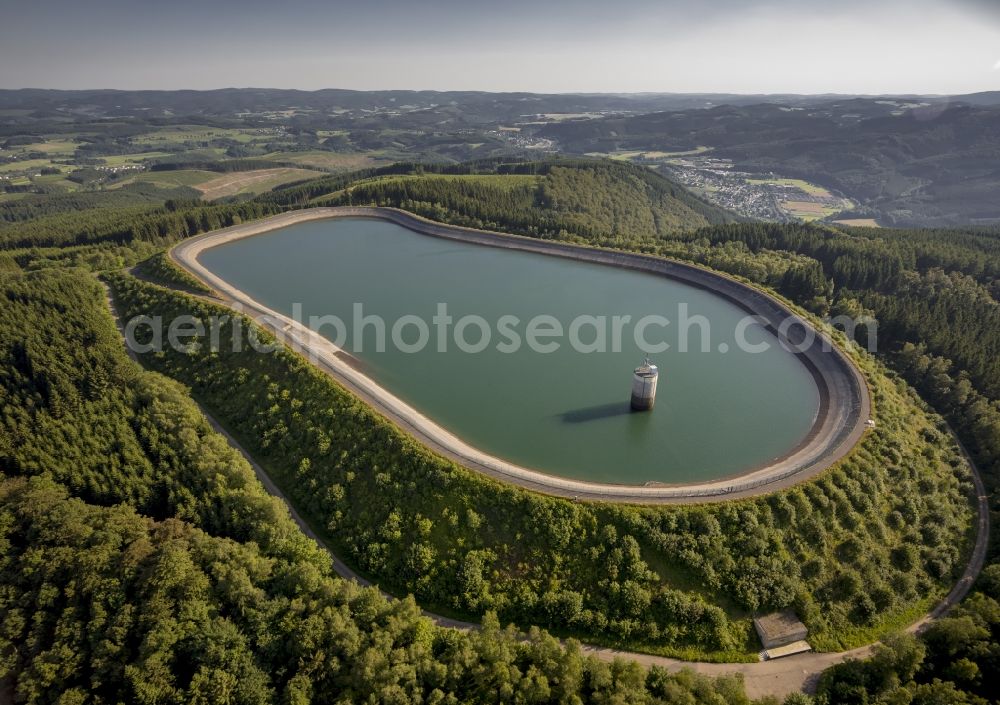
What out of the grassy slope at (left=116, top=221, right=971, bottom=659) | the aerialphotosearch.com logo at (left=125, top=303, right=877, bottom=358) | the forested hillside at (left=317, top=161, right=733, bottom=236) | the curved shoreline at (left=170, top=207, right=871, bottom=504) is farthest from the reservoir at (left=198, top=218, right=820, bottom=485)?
the forested hillside at (left=317, top=161, right=733, bottom=236)

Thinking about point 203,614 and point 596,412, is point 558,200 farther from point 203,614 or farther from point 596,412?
point 203,614

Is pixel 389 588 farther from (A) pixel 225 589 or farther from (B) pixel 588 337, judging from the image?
(B) pixel 588 337

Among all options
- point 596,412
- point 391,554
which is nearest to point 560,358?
point 596,412

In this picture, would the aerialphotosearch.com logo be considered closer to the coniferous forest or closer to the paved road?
the coniferous forest

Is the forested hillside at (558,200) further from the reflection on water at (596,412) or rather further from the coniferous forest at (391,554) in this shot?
the coniferous forest at (391,554)

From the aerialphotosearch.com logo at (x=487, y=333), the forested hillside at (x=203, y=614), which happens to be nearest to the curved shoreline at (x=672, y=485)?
the aerialphotosearch.com logo at (x=487, y=333)

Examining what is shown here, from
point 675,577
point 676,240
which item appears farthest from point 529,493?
point 676,240

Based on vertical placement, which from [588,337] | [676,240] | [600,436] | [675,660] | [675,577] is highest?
[676,240]
